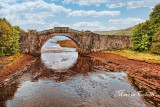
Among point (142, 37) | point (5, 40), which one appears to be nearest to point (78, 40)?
point (5, 40)

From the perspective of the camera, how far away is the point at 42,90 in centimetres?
1302

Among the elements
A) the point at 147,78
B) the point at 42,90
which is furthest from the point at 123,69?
the point at 42,90

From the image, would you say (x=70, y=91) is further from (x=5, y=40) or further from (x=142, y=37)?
(x=142, y=37)

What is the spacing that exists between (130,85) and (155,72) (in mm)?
7711

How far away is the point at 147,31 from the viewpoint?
29.7 m

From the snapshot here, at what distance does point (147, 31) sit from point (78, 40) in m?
20.2

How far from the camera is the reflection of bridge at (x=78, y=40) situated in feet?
94.4

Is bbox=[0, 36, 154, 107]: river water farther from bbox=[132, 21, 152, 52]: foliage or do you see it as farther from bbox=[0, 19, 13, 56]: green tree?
bbox=[132, 21, 152, 52]: foliage

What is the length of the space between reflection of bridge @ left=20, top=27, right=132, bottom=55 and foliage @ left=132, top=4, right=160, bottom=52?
4.96 meters

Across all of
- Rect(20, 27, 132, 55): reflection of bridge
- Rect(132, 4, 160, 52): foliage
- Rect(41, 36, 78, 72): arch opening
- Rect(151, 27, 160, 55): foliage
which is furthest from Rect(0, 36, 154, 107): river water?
Rect(132, 4, 160, 52): foliage

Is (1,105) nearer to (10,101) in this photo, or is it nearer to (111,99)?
(10,101)

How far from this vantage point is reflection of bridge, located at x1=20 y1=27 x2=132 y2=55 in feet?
94.4

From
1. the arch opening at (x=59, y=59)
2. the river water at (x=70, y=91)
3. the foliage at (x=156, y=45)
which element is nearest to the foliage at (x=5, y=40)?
the arch opening at (x=59, y=59)

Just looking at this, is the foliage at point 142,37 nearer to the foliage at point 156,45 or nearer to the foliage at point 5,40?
the foliage at point 156,45
